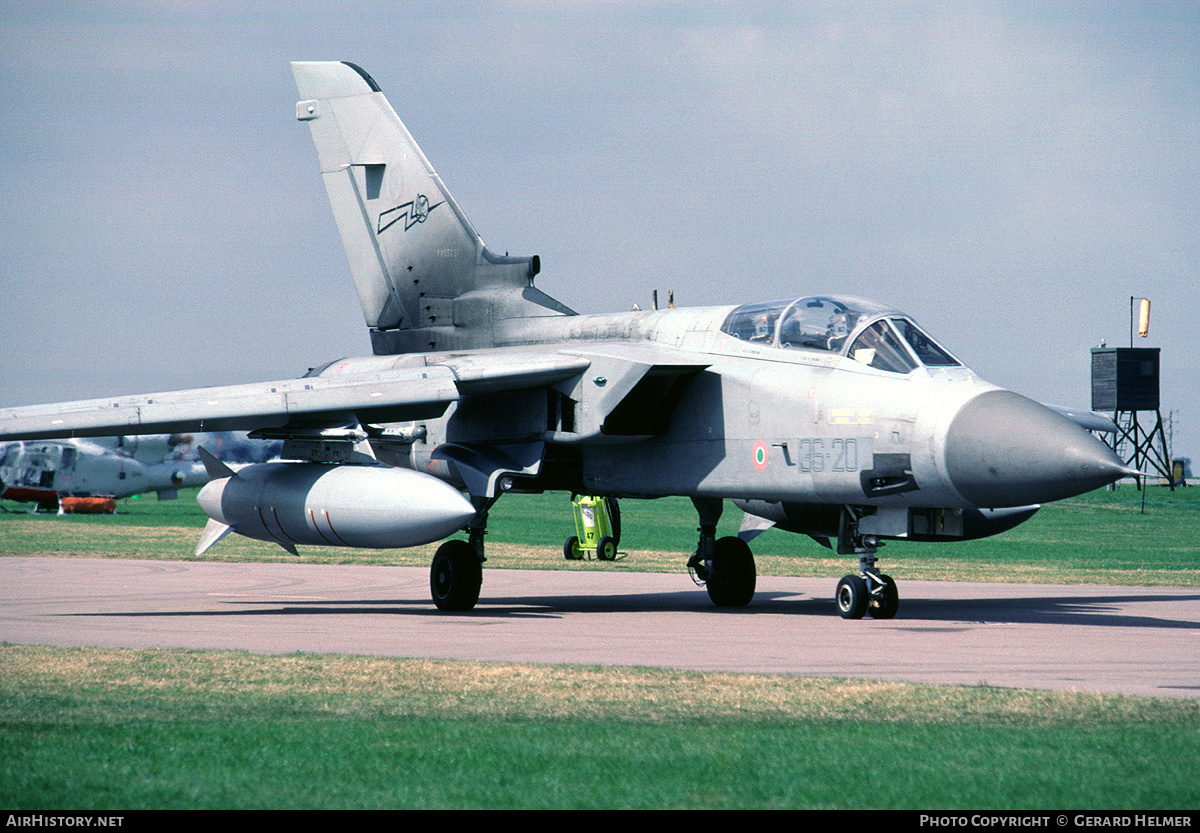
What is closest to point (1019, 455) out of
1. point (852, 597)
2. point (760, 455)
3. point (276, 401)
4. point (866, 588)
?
point (866, 588)

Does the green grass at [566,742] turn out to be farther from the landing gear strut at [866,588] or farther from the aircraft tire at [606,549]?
the aircraft tire at [606,549]

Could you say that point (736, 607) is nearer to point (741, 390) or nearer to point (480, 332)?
point (741, 390)

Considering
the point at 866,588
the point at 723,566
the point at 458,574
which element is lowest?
the point at 723,566

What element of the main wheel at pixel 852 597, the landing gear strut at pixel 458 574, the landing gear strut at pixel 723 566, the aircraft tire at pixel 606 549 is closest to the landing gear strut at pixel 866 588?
the main wheel at pixel 852 597

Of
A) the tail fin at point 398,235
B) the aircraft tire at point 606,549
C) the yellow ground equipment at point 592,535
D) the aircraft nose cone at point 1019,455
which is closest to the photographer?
the aircraft nose cone at point 1019,455

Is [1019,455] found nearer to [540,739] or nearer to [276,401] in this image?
[540,739]

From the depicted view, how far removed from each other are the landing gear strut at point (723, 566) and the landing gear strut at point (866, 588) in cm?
251

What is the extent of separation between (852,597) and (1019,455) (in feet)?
8.85

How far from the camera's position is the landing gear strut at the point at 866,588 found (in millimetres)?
13234

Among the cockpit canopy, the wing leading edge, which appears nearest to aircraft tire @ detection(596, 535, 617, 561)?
the wing leading edge

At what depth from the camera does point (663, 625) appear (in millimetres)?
13359

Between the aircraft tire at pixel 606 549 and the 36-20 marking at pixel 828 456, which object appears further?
the aircraft tire at pixel 606 549
